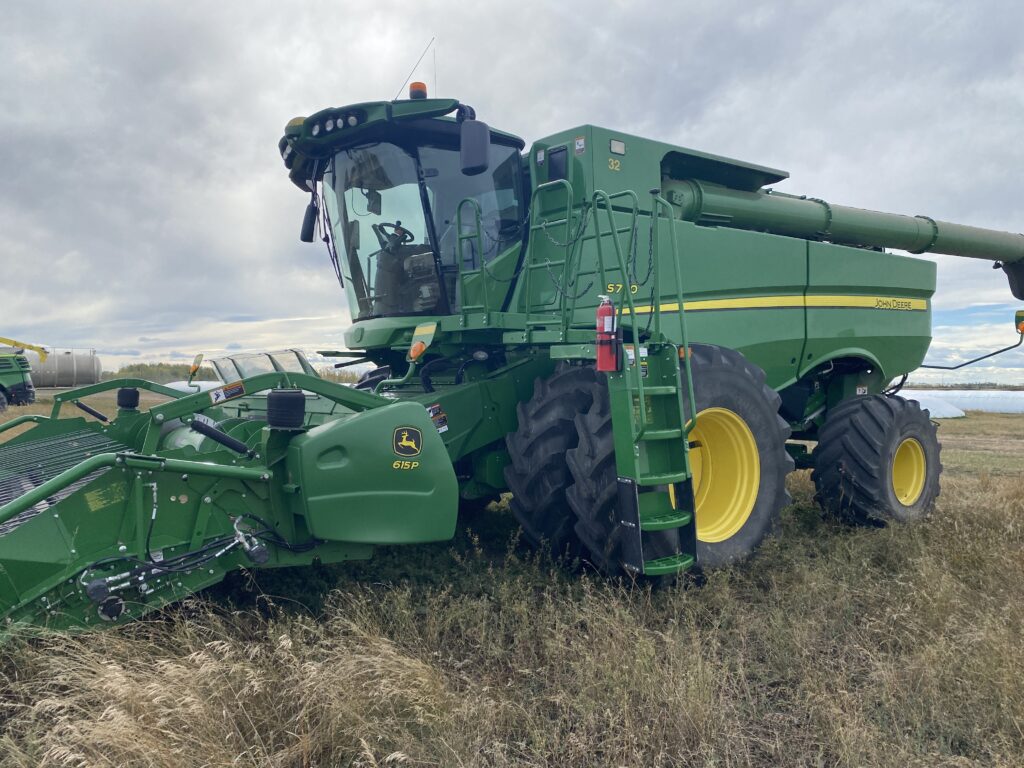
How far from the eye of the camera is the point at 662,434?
368 centimetres

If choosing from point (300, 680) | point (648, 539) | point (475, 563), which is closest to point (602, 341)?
point (648, 539)

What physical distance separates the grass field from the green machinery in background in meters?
14.8

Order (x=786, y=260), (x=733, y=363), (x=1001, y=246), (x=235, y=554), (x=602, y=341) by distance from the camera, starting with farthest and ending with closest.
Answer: (x=1001, y=246) → (x=786, y=260) → (x=733, y=363) → (x=602, y=341) → (x=235, y=554)

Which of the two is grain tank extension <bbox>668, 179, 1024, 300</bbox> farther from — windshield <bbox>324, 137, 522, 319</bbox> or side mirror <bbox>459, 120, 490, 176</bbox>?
side mirror <bbox>459, 120, 490, 176</bbox>

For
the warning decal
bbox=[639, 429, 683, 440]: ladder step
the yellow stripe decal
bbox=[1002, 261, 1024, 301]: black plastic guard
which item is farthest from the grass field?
bbox=[1002, 261, 1024, 301]: black plastic guard

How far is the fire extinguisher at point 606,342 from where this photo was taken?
11.6ft

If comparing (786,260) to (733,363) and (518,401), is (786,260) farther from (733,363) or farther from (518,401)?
(518,401)

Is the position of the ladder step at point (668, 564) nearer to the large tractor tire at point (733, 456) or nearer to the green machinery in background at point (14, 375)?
the large tractor tire at point (733, 456)

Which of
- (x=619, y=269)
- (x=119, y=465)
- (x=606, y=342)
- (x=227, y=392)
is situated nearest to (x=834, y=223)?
(x=619, y=269)

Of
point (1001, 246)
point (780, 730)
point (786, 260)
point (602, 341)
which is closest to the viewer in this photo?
point (780, 730)

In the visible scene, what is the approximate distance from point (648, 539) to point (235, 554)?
77.2 inches

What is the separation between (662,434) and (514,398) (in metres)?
1.18

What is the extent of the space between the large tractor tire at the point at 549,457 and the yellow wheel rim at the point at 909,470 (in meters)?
3.45

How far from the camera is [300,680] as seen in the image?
268 cm
